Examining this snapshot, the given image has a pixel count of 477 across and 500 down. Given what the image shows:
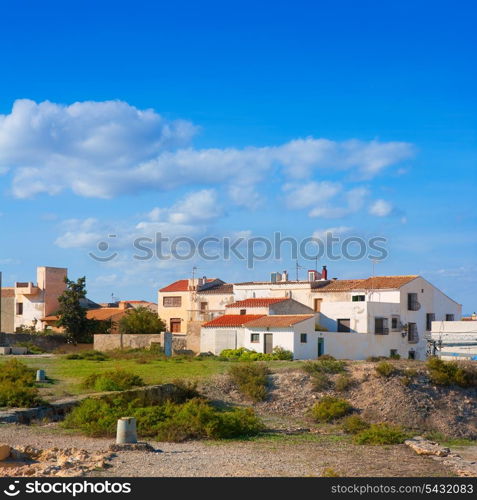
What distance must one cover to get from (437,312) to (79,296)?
1101 inches

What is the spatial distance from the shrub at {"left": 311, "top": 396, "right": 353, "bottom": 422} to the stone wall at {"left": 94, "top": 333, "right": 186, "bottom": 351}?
21558mm

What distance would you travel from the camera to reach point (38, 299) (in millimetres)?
68125

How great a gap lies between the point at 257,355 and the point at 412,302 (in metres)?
16.2

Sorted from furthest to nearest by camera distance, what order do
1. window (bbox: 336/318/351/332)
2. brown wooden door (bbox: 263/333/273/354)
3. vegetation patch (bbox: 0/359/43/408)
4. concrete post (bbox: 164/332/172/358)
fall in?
1. window (bbox: 336/318/351/332)
2. concrete post (bbox: 164/332/172/358)
3. brown wooden door (bbox: 263/333/273/354)
4. vegetation patch (bbox: 0/359/43/408)

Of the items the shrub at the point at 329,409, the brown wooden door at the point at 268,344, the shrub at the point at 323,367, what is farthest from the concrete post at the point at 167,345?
the shrub at the point at 329,409

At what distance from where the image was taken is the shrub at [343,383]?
3438 centimetres

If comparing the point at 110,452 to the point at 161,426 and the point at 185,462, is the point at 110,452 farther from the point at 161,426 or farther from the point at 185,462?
the point at 161,426

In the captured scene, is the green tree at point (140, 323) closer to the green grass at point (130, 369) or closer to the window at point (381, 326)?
the green grass at point (130, 369)

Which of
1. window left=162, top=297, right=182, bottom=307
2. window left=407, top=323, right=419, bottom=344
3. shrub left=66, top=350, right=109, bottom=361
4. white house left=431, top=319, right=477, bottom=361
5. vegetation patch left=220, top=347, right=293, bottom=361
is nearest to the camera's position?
shrub left=66, top=350, right=109, bottom=361

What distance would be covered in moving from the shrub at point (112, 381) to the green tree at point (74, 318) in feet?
99.9

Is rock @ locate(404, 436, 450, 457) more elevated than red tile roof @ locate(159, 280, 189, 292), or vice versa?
red tile roof @ locate(159, 280, 189, 292)

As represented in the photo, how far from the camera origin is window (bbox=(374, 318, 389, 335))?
52.2 m

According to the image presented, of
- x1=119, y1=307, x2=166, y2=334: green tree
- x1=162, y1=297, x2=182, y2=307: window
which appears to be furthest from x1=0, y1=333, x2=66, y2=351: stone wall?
x1=162, y1=297, x2=182, y2=307: window

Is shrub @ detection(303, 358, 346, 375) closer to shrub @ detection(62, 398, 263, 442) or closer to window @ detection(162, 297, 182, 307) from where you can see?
shrub @ detection(62, 398, 263, 442)
